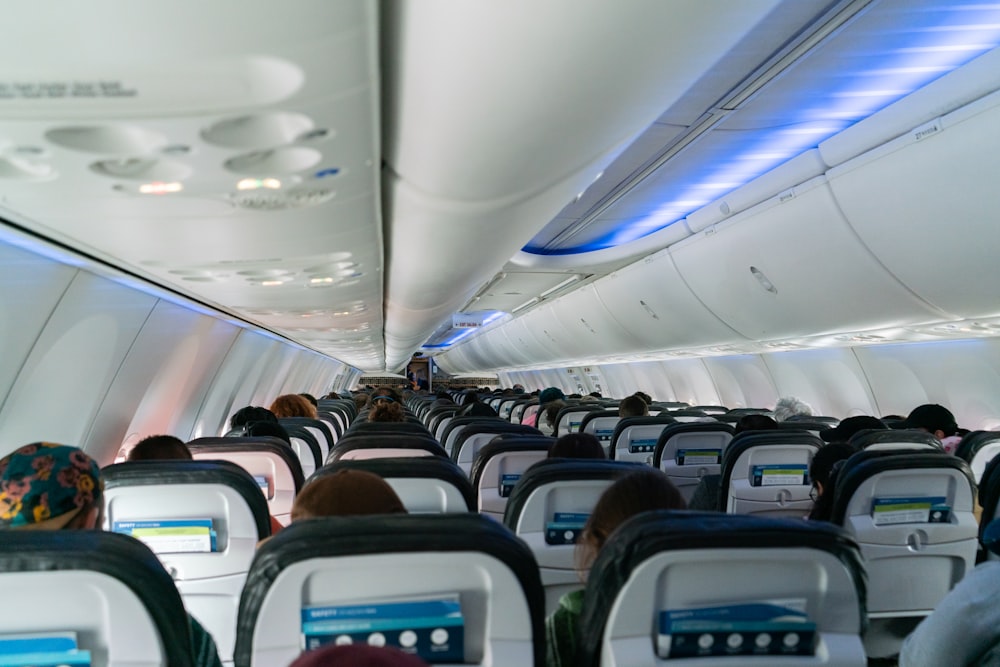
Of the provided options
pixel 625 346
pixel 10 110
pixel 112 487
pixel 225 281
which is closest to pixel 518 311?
pixel 625 346

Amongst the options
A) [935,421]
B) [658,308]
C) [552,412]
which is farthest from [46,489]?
[658,308]

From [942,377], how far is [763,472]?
246 inches

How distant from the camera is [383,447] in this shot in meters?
5.28

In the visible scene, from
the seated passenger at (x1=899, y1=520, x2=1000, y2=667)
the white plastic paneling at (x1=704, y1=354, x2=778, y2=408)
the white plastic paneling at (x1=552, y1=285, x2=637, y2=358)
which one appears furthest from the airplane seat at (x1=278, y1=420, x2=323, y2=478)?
the white plastic paneling at (x1=704, y1=354, x2=778, y2=408)

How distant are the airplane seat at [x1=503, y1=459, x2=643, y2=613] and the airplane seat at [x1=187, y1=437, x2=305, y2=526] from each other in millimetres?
1938

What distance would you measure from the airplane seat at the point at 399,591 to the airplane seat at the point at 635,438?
5.44 meters

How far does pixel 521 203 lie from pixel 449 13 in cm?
184

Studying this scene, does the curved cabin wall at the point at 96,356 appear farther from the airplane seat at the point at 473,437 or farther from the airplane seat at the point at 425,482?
the airplane seat at the point at 473,437

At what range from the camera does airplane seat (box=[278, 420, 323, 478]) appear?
22.5ft

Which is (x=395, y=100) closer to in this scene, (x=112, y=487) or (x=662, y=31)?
(x=662, y=31)

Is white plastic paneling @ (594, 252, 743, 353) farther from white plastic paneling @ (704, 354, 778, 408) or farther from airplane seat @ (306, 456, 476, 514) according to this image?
airplane seat @ (306, 456, 476, 514)

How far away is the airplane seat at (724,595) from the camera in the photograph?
1827 mm

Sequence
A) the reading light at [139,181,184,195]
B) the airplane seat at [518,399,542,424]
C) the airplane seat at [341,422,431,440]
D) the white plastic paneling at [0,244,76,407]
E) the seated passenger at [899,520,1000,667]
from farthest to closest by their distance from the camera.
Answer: the airplane seat at [518,399,542,424] → the airplane seat at [341,422,431,440] → the white plastic paneling at [0,244,76,407] → the reading light at [139,181,184,195] → the seated passenger at [899,520,1000,667]

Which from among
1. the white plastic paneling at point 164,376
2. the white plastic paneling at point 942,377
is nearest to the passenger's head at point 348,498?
the white plastic paneling at point 164,376
